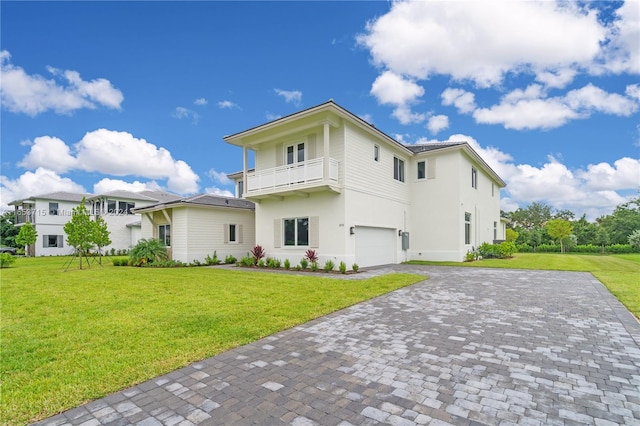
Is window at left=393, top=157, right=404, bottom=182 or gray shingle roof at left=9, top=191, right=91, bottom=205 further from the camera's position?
gray shingle roof at left=9, top=191, right=91, bottom=205

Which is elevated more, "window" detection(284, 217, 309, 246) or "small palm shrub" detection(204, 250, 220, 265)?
"window" detection(284, 217, 309, 246)

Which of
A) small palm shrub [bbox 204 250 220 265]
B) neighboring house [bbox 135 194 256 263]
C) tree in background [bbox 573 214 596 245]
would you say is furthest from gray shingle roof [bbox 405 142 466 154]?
tree in background [bbox 573 214 596 245]

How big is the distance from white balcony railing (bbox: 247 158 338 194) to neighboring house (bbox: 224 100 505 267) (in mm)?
46

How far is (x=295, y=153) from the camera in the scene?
601 inches

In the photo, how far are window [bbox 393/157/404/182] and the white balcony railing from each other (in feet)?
16.8

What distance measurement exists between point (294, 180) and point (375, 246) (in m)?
5.28

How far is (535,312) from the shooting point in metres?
6.34

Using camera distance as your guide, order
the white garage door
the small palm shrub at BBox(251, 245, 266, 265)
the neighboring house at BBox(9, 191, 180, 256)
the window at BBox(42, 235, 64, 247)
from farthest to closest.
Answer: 1. the window at BBox(42, 235, 64, 247)
2. the neighboring house at BBox(9, 191, 180, 256)
3. the small palm shrub at BBox(251, 245, 266, 265)
4. the white garage door

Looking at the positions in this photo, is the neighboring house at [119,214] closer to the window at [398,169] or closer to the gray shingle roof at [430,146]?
the window at [398,169]

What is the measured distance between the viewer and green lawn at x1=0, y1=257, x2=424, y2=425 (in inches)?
126

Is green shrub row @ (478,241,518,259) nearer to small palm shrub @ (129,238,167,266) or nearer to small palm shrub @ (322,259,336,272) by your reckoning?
small palm shrub @ (322,259,336,272)

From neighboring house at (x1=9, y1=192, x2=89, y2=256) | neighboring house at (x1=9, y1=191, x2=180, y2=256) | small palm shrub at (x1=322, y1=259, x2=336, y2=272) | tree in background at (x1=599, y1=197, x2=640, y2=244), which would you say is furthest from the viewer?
tree in background at (x1=599, y1=197, x2=640, y2=244)

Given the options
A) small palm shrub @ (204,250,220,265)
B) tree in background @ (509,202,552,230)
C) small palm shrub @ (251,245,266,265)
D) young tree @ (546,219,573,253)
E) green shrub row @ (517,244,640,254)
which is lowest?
green shrub row @ (517,244,640,254)

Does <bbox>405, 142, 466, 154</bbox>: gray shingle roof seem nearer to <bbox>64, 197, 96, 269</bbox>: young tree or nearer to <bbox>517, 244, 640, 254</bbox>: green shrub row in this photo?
<bbox>64, 197, 96, 269</bbox>: young tree
